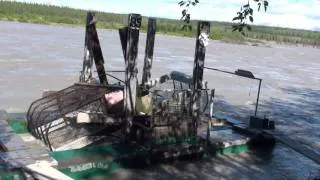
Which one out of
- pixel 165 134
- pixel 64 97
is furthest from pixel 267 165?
pixel 64 97

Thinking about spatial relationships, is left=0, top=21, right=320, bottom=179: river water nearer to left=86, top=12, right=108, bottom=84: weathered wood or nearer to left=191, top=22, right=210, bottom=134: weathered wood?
left=191, top=22, right=210, bottom=134: weathered wood

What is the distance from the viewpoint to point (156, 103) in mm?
9141

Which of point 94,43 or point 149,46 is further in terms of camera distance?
point 149,46

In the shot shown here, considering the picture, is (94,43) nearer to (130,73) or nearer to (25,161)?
(130,73)

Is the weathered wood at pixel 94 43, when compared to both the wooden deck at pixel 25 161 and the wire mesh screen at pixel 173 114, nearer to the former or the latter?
the wire mesh screen at pixel 173 114

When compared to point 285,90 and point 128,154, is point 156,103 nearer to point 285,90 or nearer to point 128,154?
point 128,154

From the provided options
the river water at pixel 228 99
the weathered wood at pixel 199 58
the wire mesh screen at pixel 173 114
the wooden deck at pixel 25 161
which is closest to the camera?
the wooden deck at pixel 25 161

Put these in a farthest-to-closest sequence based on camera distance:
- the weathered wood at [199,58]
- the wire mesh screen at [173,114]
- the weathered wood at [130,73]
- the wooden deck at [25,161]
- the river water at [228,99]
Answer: the river water at [228,99]
the weathered wood at [199,58]
the wire mesh screen at [173,114]
the weathered wood at [130,73]
the wooden deck at [25,161]

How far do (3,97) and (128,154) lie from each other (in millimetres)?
8037

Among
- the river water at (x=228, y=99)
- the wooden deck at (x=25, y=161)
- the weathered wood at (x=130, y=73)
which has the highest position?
the weathered wood at (x=130, y=73)

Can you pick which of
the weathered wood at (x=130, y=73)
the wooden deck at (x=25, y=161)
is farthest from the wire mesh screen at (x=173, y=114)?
the wooden deck at (x=25, y=161)

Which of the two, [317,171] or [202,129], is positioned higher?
[202,129]

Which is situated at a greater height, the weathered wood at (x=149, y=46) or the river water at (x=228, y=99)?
the weathered wood at (x=149, y=46)

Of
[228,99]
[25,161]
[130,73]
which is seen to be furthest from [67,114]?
[228,99]
